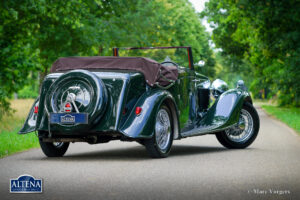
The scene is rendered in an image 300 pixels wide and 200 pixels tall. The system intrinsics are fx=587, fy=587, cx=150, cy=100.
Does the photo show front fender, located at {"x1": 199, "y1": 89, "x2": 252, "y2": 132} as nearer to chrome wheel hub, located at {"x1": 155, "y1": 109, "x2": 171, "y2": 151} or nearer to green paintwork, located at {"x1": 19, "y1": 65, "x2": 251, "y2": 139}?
green paintwork, located at {"x1": 19, "y1": 65, "x2": 251, "y2": 139}

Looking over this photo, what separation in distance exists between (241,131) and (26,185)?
562 centimetres

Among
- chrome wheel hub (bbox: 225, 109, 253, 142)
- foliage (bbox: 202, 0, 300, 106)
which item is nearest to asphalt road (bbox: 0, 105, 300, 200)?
chrome wheel hub (bbox: 225, 109, 253, 142)

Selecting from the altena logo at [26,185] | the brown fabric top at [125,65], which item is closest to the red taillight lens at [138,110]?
the brown fabric top at [125,65]

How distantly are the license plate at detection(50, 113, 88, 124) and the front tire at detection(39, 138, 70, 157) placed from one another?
65cm

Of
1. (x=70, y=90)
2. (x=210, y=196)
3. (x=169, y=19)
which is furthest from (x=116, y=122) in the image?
(x=169, y=19)

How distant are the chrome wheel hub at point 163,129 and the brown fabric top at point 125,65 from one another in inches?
20.2

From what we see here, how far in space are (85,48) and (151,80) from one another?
17.3m

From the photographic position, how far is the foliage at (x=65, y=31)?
1939cm

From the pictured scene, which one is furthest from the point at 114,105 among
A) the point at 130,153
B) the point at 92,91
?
the point at 130,153

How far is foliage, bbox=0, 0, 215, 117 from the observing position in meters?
19.4

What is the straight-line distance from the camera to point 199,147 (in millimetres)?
11562

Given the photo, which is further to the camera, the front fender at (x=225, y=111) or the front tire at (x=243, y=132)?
the front tire at (x=243, y=132)

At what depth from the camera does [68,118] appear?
8.62 metres

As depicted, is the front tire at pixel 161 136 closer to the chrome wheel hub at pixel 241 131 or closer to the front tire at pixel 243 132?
the front tire at pixel 243 132
